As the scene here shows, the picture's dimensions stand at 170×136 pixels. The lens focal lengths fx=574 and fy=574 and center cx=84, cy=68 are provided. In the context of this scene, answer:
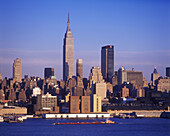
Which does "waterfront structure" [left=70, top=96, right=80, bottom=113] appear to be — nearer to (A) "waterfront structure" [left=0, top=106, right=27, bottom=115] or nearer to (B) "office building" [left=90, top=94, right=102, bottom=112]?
(B) "office building" [left=90, top=94, right=102, bottom=112]

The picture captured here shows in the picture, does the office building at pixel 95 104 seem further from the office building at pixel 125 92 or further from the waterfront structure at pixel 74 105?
the office building at pixel 125 92

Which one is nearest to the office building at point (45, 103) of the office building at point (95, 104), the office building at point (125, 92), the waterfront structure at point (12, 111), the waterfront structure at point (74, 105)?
the waterfront structure at point (12, 111)

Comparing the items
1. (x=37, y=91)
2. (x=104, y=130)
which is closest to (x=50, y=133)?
(x=104, y=130)

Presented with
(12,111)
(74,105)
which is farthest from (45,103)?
(74,105)

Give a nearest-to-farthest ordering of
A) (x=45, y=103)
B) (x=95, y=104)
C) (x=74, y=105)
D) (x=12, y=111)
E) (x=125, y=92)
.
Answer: (x=74, y=105) < (x=95, y=104) < (x=12, y=111) < (x=45, y=103) < (x=125, y=92)

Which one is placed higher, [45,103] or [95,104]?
[45,103]

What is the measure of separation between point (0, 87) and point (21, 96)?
1626 cm

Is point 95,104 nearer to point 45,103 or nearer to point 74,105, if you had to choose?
point 74,105

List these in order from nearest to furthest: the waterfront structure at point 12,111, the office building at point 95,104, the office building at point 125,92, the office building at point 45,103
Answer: the office building at point 95,104
the waterfront structure at point 12,111
the office building at point 45,103
the office building at point 125,92

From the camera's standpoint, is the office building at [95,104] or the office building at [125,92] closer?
the office building at [95,104]

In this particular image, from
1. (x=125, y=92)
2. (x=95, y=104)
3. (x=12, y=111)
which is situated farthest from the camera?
(x=125, y=92)

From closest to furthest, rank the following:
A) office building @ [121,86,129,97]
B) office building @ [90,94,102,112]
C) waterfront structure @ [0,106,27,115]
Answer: office building @ [90,94,102,112]
waterfront structure @ [0,106,27,115]
office building @ [121,86,129,97]

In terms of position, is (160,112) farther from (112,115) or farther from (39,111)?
(39,111)

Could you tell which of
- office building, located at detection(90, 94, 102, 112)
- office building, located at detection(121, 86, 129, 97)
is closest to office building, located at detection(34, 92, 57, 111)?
office building, located at detection(90, 94, 102, 112)
